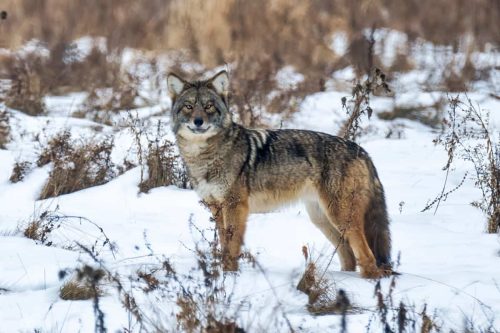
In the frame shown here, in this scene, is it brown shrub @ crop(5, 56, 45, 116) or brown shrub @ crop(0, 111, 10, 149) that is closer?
brown shrub @ crop(0, 111, 10, 149)

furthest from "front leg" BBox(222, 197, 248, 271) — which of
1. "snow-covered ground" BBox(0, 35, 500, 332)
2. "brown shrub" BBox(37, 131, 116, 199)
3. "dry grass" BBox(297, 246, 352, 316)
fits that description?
"brown shrub" BBox(37, 131, 116, 199)

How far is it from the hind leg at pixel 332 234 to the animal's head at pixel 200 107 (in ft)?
3.04

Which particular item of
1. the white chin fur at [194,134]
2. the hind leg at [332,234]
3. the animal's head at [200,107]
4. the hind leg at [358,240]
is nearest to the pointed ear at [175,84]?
the animal's head at [200,107]

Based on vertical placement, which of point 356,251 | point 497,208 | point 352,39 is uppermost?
point 352,39

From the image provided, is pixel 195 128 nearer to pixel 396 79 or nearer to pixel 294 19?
pixel 396 79

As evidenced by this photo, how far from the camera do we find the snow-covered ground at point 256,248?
4.28m

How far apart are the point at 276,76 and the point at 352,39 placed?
2770 mm

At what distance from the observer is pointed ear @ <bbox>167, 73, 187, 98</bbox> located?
20.3 feet

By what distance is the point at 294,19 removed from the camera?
16.2 meters

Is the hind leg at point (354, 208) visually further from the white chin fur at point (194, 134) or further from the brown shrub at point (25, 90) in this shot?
the brown shrub at point (25, 90)

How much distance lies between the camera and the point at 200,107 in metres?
6.03

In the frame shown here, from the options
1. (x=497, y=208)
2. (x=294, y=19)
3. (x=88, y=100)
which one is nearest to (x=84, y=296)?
(x=497, y=208)

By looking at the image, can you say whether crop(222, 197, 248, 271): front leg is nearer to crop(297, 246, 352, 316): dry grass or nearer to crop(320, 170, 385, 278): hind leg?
crop(320, 170, 385, 278): hind leg

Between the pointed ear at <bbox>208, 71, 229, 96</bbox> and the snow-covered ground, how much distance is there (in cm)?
119
